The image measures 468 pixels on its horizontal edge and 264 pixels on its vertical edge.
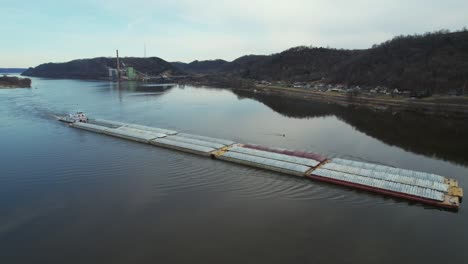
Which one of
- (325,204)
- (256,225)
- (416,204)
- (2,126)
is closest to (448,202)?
(416,204)

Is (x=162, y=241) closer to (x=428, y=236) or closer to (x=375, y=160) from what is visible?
(x=428, y=236)

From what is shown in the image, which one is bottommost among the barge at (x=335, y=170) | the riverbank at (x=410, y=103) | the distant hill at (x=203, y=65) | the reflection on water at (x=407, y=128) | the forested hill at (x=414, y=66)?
the barge at (x=335, y=170)

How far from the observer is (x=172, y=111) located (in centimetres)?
3544

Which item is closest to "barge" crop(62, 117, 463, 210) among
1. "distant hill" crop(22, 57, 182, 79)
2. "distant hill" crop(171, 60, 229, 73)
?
"distant hill" crop(22, 57, 182, 79)

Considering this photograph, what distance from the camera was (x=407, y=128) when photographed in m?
27.0

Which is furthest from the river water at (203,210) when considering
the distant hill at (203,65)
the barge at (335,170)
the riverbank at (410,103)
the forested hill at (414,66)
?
the distant hill at (203,65)

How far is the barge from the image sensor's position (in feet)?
41.2

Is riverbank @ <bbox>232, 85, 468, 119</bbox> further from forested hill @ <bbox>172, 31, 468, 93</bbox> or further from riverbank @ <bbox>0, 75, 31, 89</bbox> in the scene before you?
riverbank @ <bbox>0, 75, 31, 89</bbox>

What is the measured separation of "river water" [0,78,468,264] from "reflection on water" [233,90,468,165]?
26 centimetres

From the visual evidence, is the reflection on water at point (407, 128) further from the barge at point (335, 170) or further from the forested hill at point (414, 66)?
the forested hill at point (414, 66)

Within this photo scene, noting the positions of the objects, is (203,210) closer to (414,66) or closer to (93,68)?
(414,66)

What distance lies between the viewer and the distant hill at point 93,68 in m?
120

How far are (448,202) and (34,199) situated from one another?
16.2 meters

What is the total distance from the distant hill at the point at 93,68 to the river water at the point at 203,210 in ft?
347
